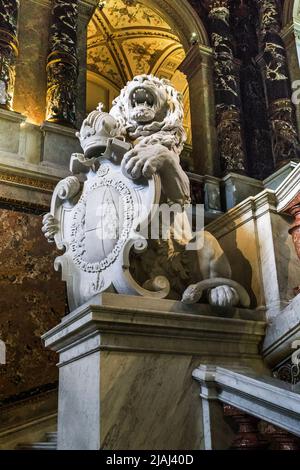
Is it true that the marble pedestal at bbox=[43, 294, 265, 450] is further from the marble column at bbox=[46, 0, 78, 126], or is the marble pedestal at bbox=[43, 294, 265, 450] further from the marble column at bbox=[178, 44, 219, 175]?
the marble column at bbox=[178, 44, 219, 175]

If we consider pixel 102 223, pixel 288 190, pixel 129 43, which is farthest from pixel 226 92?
pixel 129 43

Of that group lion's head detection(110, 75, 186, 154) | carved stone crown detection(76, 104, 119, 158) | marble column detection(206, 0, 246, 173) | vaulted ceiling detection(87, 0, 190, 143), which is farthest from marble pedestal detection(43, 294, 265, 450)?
vaulted ceiling detection(87, 0, 190, 143)

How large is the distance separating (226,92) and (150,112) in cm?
517

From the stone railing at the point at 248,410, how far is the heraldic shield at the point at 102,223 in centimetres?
63

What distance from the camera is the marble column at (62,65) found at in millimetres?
6578

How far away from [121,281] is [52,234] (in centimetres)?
89

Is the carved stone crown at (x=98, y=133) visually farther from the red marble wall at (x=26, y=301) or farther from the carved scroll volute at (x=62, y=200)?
the red marble wall at (x=26, y=301)

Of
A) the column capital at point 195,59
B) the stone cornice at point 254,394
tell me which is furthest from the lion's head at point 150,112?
the column capital at point 195,59

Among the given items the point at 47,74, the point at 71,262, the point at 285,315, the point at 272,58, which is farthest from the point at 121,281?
the point at 272,58

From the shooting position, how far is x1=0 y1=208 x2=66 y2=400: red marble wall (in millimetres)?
4922

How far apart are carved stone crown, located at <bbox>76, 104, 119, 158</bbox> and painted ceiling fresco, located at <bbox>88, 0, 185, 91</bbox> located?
9.06 metres

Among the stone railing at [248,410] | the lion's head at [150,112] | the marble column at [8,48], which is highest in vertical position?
the marble column at [8,48]

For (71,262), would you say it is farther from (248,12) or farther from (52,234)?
(248,12)

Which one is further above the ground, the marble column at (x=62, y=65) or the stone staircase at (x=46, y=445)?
the marble column at (x=62, y=65)
